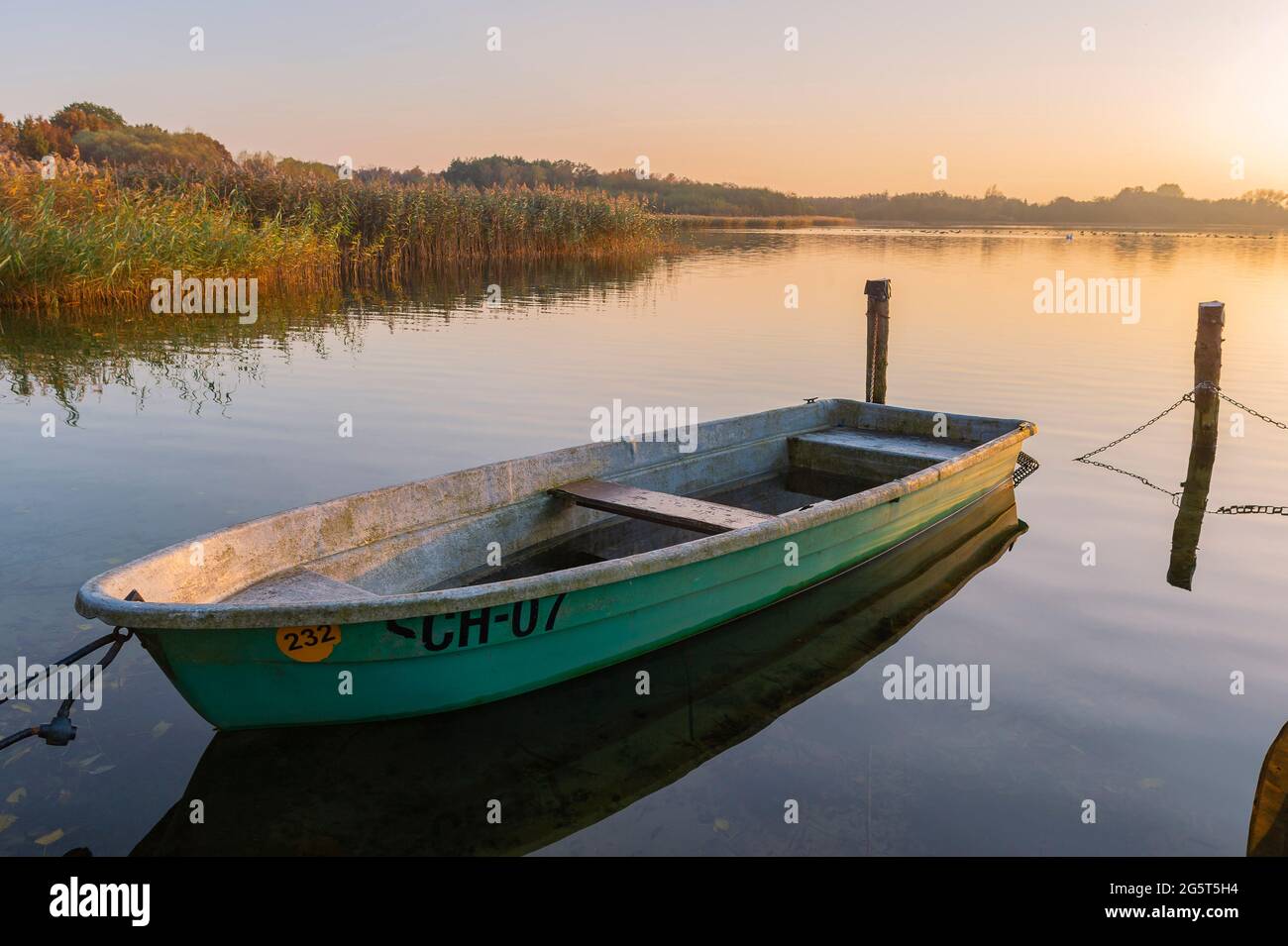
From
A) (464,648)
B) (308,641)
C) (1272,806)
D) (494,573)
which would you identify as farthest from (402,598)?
(1272,806)

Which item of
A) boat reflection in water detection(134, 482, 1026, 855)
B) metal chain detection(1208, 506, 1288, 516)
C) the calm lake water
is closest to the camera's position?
boat reflection in water detection(134, 482, 1026, 855)

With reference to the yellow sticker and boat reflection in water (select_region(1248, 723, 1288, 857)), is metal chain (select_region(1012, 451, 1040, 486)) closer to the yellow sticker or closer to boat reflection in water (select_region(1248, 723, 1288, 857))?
boat reflection in water (select_region(1248, 723, 1288, 857))

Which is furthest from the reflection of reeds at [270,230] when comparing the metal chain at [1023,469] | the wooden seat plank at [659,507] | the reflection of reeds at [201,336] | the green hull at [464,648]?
the metal chain at [1023,469]

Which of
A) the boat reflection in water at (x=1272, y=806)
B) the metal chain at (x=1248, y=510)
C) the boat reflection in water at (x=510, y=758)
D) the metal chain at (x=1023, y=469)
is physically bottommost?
the boat reflection in water at (x=1272, y=806)

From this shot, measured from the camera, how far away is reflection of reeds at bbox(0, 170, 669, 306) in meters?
14.6

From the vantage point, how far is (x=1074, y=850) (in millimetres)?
3930

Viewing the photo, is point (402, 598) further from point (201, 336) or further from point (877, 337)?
point (201, 336)

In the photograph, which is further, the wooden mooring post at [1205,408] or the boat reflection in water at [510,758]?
the wooden mooring post at [1205,408]

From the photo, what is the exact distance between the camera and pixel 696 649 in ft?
18.7

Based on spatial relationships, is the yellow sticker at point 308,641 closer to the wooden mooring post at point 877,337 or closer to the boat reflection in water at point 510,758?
the boat reflection in water at point 510,758

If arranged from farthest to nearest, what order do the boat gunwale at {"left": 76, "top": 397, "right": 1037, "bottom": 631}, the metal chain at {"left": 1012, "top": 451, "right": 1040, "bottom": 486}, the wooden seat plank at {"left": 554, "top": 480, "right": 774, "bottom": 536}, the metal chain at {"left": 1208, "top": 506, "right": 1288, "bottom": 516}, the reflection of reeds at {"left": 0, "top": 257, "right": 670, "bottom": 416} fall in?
1. the reflection of reeds at {"left": 0, "top": 257, "right": 670, "bottom": 416}
2. the metal chain at {"left": 1012, "top": 451, "right": 1040, "bottom": 486}
3. the metal chain at {"left": 1208, "top": 506, "right": 1288, "bottom": 516}
4. the wooden seat plank at {"left": 554, "top": 480, "right": 774, "bottom": 536}
5. the boat gunwale at {"left": 76, "top": 397, "right": 1037, "bottom": 631}

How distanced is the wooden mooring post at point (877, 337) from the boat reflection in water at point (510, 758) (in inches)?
209

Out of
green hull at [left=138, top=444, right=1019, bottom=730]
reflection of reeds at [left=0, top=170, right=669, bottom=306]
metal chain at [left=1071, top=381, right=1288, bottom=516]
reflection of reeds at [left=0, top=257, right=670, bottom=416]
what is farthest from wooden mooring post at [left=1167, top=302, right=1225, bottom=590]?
reflection of reeds at [left=0, top=170, right=669, bottom=306]

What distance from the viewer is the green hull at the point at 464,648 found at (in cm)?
400
